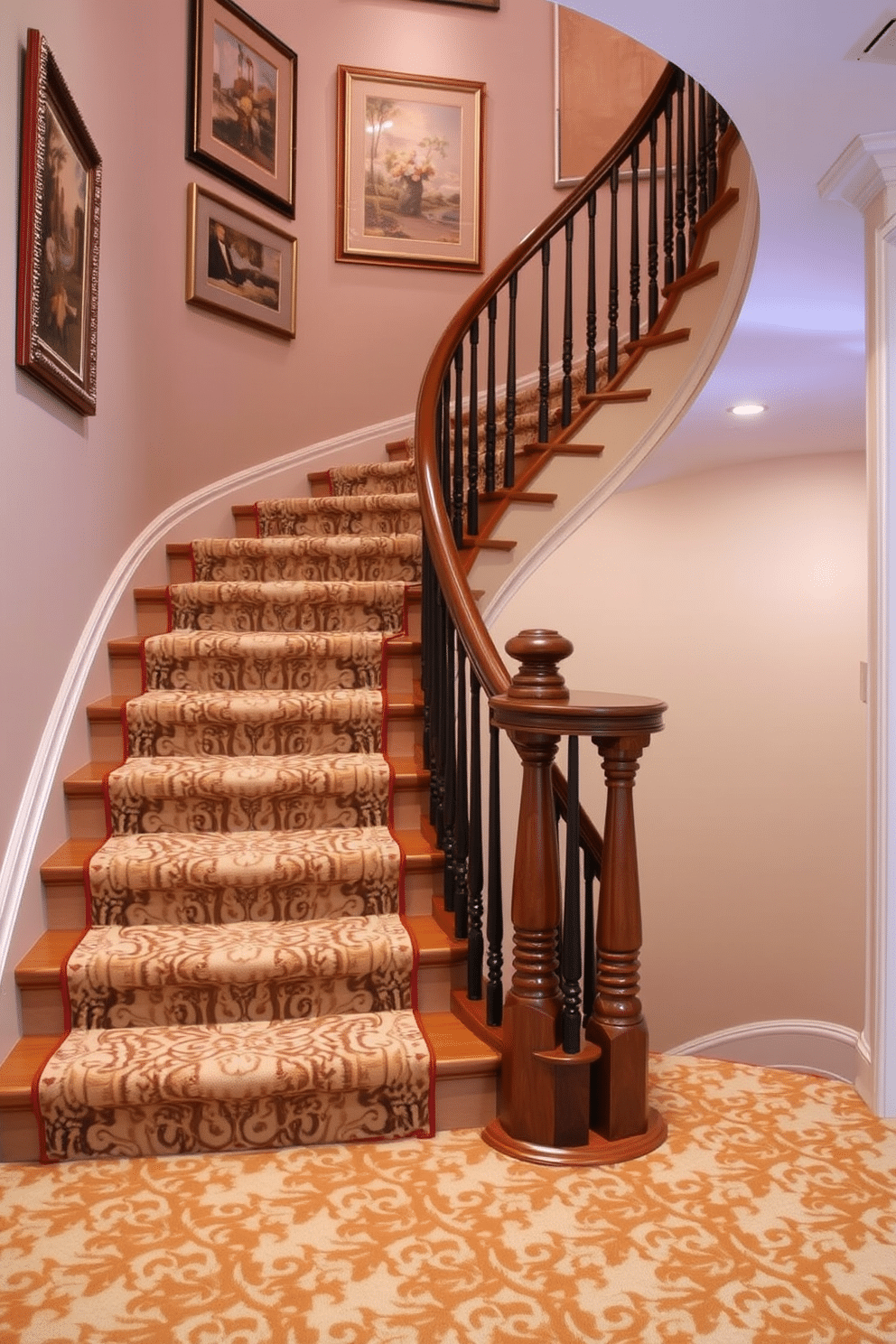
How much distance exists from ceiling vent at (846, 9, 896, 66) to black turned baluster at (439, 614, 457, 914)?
4.69 feet

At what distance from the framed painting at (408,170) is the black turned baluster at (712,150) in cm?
174

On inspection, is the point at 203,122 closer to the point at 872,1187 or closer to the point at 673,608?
the point at 673,608

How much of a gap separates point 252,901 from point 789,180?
7.04 feet

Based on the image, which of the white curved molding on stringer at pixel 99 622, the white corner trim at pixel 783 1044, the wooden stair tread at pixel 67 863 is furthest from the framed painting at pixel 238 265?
the white corner trim at pixel 783 1044

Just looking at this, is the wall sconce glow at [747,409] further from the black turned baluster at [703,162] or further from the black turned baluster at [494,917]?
the black turned baluster at [494,917]

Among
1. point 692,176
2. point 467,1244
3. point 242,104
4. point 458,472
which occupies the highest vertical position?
point 242,104

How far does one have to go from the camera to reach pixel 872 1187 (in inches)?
73.0

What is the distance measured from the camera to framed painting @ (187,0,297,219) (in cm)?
444

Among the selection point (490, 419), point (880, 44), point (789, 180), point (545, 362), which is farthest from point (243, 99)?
point (880, 44)

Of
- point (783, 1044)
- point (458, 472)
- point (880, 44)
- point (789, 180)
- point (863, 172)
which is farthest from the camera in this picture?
point (783, 1044)

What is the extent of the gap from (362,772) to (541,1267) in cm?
139

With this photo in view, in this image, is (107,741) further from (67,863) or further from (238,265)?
(238,265)

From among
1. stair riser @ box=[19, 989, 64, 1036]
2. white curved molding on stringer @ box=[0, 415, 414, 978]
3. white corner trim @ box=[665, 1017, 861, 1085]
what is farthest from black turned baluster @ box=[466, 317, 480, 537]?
white corner trim @ box=[665, 1017, 861, 1085]

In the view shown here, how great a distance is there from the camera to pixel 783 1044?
493 centimetres
